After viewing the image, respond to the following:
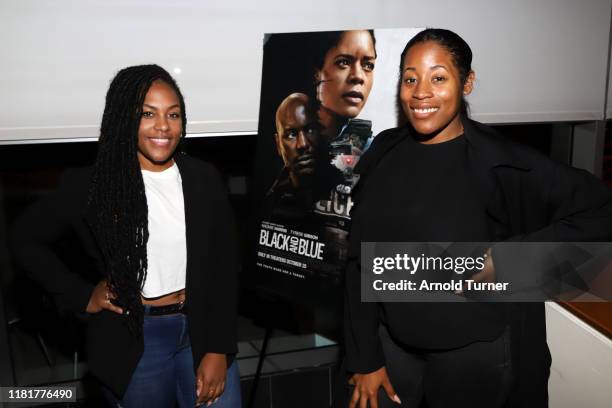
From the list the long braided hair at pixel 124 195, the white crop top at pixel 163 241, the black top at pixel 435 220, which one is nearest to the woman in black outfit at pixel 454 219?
the black top at pixel 435 220

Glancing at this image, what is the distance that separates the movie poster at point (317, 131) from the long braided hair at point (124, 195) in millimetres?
684

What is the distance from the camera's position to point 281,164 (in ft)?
7.47

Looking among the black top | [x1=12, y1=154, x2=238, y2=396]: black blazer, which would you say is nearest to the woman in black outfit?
the black top

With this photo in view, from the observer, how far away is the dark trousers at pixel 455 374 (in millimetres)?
1586

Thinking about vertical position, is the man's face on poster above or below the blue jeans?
above

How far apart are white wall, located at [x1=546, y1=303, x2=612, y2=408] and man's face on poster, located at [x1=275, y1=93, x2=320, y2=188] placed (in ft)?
3.40

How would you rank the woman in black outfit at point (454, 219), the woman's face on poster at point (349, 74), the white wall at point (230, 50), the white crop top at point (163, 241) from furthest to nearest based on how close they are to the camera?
the white wall at point (230, 50) → the woman's face on poster at point (349, 74) → the white crop top at point (163, 241) → the woman in black outfit at point (454, 219)

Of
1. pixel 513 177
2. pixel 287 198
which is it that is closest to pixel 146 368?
pixel 287 198

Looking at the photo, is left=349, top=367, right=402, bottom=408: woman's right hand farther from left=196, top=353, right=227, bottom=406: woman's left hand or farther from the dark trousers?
left=196, top=353, right=227, bottom=406: woman's left hand

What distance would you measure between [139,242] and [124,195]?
0.14 meters

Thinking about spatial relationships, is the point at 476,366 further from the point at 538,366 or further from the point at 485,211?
the point at 485,211

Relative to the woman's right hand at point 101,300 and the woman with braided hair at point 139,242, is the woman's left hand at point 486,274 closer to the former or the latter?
the woman with braided hair at point 139,242

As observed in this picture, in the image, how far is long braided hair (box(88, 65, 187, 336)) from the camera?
5.27 ft

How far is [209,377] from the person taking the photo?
5.70 ft
